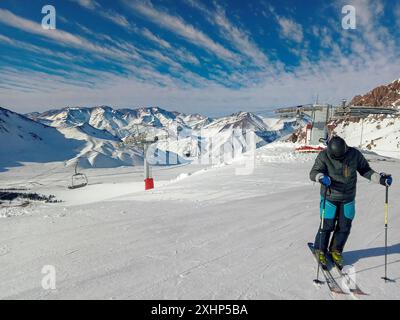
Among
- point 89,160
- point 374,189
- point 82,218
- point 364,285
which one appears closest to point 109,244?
point 82,218

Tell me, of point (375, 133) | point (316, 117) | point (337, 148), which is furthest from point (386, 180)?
point (375, 133)

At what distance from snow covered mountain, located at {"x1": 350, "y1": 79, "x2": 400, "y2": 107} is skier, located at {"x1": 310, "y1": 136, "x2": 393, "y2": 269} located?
2682 inches

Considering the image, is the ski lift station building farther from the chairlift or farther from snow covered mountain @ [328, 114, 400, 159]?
the chairlift

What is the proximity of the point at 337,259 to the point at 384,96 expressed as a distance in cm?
7768

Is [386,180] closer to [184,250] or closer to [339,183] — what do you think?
[339,183]

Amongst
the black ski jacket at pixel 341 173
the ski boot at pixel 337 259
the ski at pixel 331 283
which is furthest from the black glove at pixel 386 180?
the ski at pixel 331 283

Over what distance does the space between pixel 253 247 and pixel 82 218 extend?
492 cm

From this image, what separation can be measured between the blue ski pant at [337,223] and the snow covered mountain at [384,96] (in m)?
68.4

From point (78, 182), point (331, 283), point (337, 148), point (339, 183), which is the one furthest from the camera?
point (78, 182)

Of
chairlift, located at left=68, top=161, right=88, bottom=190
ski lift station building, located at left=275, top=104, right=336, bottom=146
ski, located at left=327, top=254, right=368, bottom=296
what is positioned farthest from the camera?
chairlift, located at left=68, top=161, right=88, bottom=190

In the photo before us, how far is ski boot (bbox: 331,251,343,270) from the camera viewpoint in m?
5.36

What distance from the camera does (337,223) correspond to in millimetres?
5488

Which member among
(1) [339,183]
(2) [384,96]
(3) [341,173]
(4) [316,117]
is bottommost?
(1) [339,183]

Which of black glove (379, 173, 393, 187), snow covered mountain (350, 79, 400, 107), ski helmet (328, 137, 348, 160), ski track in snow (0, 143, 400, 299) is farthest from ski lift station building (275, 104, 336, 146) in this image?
ski helmet (328, 137, 348, 160)
